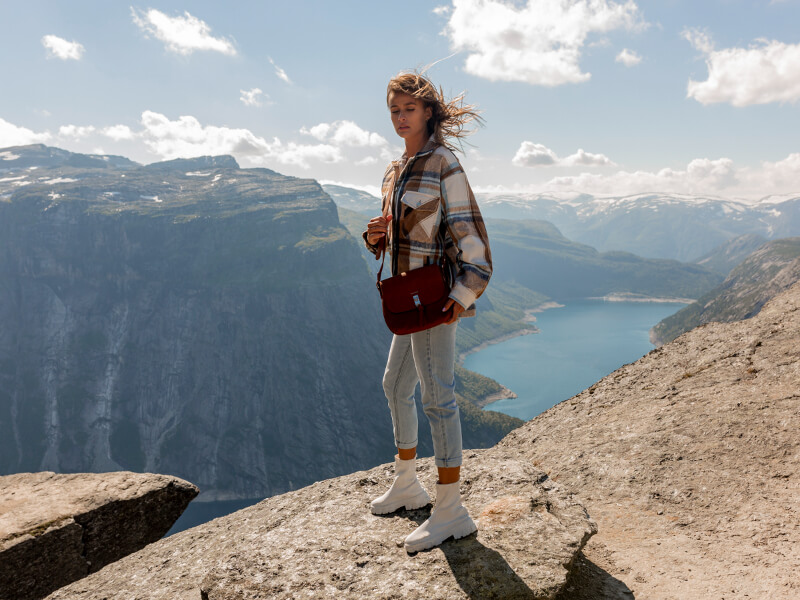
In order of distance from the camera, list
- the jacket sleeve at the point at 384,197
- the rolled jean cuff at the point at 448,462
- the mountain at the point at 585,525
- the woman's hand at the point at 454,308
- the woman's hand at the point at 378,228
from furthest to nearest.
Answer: the jacket sleeve at the point at 384,197
the woman's hand at the point at 378,228
the rolled jean cuff at the point at 448,462
the mountain at the point at 585,525
the woman's hand at the point at 454,308

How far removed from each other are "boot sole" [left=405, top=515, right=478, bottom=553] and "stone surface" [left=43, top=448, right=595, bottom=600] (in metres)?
0.06

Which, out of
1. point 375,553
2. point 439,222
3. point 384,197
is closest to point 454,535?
point 375,553

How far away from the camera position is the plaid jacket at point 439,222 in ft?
14.2

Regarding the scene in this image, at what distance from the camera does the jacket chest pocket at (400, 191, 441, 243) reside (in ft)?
14.5

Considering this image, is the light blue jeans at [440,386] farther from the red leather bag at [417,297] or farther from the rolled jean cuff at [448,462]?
the red leather bag at [417,297]

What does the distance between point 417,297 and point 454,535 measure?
252 centimetres

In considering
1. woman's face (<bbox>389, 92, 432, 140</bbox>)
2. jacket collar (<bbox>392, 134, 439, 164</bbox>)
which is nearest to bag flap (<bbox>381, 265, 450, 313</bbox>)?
jacket collar (<bbox>392, 134, 439, 164</bbox>)

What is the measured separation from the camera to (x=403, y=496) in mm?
5590

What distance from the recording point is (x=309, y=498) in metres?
7.00

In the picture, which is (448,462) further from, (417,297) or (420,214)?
(420,214)

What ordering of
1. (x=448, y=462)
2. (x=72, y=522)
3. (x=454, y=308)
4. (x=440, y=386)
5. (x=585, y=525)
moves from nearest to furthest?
(x=454, y=308)
(x=440, y=386)
(x=448, y=462)
(x=585, y=525)
(x=72, y=522)

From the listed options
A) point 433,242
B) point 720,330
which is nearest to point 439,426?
point 433,242

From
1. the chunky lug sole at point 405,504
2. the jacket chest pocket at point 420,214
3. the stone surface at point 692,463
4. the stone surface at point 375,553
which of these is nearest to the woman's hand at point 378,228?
the jacket chest pocket at point 420,214

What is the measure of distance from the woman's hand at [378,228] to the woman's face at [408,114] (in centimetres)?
86
